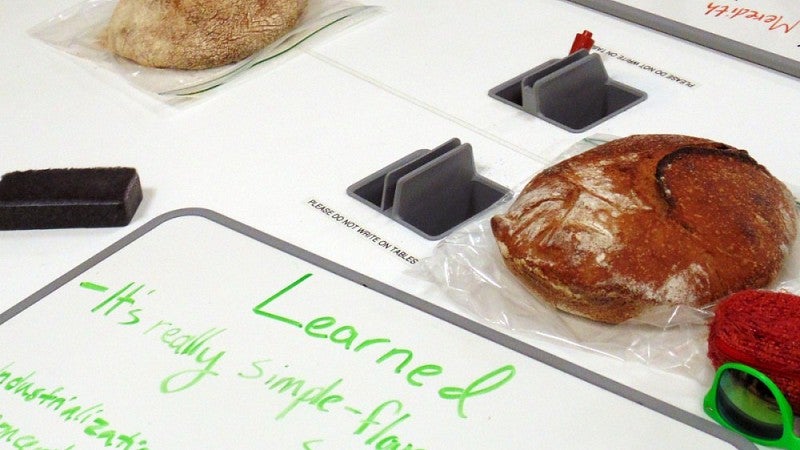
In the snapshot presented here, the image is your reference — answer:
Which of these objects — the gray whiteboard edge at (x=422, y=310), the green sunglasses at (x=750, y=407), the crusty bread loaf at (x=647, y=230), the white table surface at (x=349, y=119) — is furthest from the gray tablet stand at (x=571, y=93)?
the green sunglasses at (x=750, y=407)

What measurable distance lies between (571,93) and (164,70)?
1.75ft

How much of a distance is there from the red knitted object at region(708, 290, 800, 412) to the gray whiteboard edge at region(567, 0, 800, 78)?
571mm

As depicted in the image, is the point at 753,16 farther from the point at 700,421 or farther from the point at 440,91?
the point at 700,421

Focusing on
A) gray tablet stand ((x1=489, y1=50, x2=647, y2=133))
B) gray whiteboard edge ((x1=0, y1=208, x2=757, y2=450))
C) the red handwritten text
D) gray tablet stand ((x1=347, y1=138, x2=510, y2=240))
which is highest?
the red handwritten text

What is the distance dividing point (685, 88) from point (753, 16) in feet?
0.64

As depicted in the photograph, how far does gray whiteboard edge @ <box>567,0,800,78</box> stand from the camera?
129 centimetres

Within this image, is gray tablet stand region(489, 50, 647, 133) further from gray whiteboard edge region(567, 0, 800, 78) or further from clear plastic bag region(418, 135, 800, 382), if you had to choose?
clear plastic bag region(418, 135, 800, 382)

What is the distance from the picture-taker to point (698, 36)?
135cm

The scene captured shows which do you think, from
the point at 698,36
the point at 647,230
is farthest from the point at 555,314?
the point at 698,36

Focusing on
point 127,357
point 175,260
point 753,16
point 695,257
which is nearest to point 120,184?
point 175,260

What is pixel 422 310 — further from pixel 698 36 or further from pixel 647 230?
pixel 698 36

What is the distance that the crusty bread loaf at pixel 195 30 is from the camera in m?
1.33

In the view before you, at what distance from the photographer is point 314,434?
2.68 feet

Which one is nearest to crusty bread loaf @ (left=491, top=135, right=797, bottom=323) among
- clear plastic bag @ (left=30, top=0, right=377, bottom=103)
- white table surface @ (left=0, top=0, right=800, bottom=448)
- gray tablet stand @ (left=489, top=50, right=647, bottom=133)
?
white table surface @ (left=0, top=0, right=800, bottom=448)
